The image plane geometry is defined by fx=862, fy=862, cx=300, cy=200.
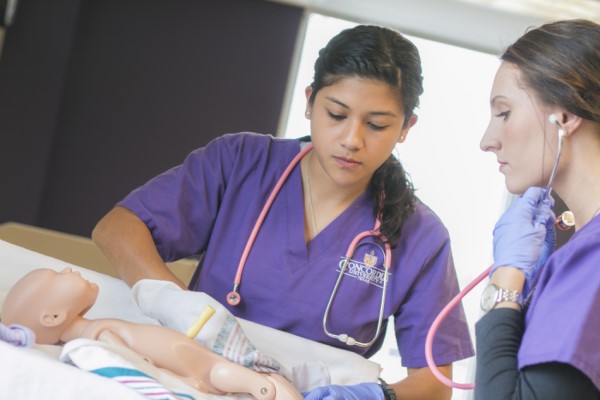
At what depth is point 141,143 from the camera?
5.62 m

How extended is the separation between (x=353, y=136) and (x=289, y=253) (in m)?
0.30

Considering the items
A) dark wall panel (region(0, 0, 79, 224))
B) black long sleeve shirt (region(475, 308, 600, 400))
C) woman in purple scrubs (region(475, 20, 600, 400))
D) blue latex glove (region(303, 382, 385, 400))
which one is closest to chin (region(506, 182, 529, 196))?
woman in purple scrubs (region(475, 20, 600, 400))

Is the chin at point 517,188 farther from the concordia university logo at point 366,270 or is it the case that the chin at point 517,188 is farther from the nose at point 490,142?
the concordia university logo at point 366,270

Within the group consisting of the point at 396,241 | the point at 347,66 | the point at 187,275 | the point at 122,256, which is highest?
the point at 347,66

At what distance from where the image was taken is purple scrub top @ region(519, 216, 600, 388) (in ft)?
3.85

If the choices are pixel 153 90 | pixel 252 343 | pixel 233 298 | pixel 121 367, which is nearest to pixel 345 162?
pixel 233 298

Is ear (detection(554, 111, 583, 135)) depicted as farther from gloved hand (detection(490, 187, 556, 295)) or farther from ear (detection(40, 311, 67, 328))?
ear (detection(40, 311, 67, 328))

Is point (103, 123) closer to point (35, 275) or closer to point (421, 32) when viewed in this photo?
point (421, 32)

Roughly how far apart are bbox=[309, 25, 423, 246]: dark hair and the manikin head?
2.51 ft

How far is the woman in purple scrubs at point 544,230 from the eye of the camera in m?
1.19

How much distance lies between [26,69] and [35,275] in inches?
158

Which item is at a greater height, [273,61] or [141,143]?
[273,61]

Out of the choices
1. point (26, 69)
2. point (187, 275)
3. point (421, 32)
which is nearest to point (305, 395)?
point (187, 275)

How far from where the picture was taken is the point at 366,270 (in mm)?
1852
